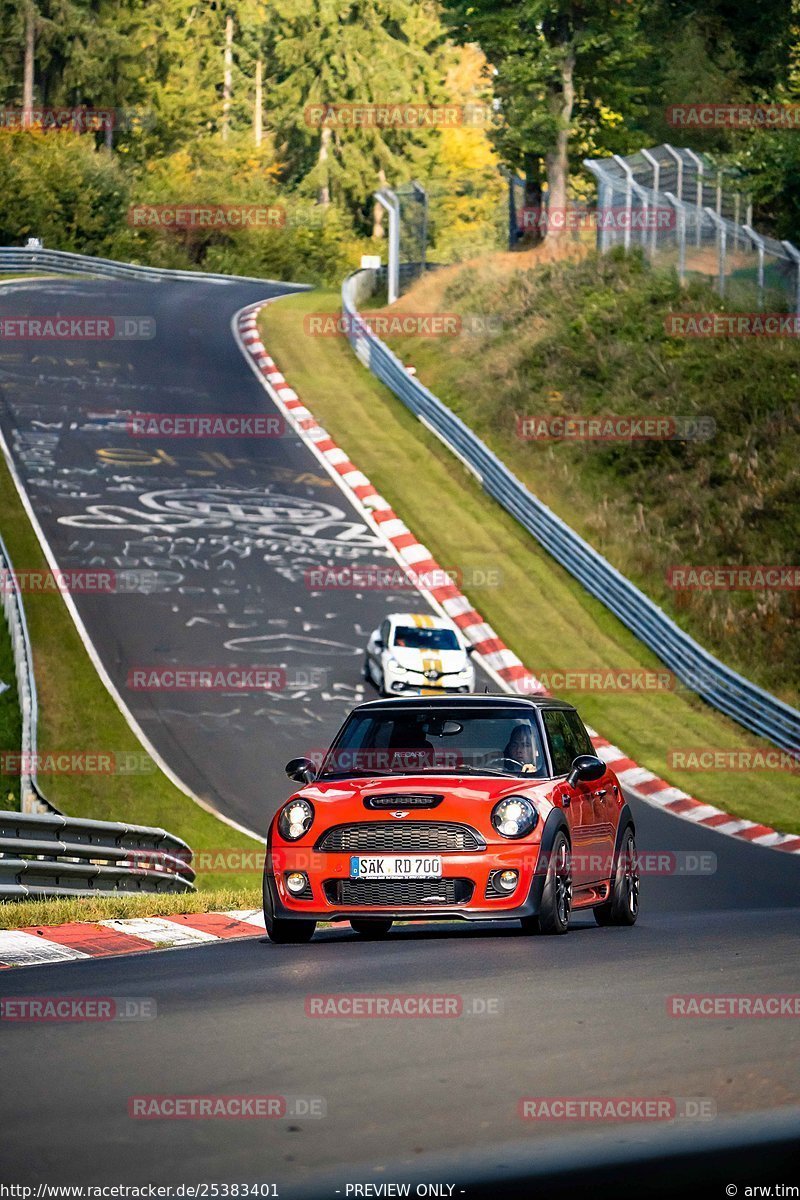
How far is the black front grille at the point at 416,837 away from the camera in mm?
10906

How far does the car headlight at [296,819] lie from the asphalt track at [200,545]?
31.0 feet

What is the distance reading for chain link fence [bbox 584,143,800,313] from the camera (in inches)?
1487

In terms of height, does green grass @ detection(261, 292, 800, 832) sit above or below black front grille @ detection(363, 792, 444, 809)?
below

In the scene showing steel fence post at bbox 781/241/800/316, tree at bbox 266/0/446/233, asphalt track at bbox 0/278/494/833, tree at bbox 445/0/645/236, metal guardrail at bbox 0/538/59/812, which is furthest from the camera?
tree at bbox 266/0/446/233

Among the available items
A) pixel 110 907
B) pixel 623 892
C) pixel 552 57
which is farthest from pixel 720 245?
pixel 110 907

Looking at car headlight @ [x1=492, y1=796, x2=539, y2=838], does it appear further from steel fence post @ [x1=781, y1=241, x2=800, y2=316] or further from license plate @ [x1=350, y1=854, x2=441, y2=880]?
steel fence post @ [x1=781, y1=241, x2=800, y2=316]

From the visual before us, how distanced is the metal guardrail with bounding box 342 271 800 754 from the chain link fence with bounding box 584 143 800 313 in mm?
6372

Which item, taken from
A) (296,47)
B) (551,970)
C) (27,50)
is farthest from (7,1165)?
(296,47)

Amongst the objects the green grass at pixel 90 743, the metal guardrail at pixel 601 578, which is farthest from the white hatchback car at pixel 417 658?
the metal guardrail at pixel 601 578

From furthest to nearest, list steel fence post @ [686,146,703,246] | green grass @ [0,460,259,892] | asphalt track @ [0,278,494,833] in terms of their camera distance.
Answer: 1. steel fence post @ [686,146,703,246]
2. asphalt track @ [0,278,494,833]
3. green grass @ [0,460,259,892]

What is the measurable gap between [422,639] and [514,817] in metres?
15.3

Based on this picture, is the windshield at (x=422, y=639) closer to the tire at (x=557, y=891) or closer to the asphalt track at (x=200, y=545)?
the asphalt track at (x=200, y=545)

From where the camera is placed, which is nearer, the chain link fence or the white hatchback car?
the white hatchback car

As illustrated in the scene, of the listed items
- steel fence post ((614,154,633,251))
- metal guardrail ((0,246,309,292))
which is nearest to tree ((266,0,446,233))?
metal guardrail ((0,246,309,292))
